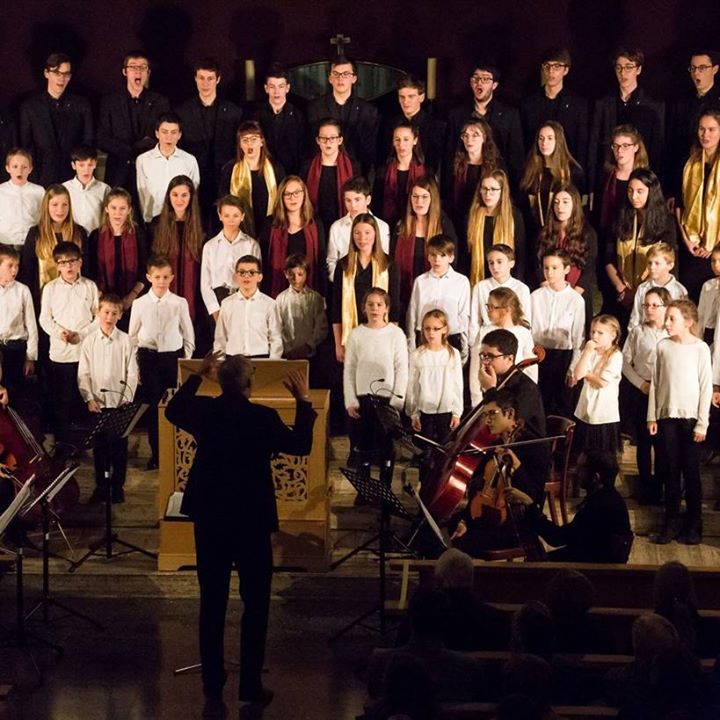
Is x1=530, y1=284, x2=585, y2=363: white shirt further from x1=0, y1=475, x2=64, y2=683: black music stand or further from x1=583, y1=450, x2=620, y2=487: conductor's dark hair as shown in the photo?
x1=0, y1=475, x2=64, y2=683: black music stand

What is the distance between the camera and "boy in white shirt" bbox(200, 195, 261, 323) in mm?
10031

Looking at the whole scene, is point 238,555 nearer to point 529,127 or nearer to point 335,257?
point 335,257

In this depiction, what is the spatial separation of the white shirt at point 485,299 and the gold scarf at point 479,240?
1.01 ft

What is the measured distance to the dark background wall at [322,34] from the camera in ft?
40.5

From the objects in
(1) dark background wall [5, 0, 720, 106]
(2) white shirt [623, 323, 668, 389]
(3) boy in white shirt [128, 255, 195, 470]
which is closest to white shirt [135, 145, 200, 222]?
(3) boy in white shirt [128, 255, 195, 470]

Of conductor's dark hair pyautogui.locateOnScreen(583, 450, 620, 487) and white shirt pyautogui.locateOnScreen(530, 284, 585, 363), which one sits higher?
white shirt pyautogui.locateOnScreen(530, 284, 585, 363)

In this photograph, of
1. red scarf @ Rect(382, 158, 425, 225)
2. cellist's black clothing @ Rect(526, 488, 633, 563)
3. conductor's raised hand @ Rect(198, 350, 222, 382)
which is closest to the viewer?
conductor's raised hand @ Rect(198, 350, 222, 382)

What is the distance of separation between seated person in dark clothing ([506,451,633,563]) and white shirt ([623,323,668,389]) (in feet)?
6.71

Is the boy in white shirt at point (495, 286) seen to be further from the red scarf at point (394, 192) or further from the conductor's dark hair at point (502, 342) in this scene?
the conductor's dark hair at point (502, 342)

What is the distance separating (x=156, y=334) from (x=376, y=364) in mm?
1397

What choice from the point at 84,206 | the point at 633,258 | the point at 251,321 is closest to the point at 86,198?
the point at 84,206

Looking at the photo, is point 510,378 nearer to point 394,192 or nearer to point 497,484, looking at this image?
point 497,484

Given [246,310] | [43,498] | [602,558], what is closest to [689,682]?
[602,558]

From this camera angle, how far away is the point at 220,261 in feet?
33.0
